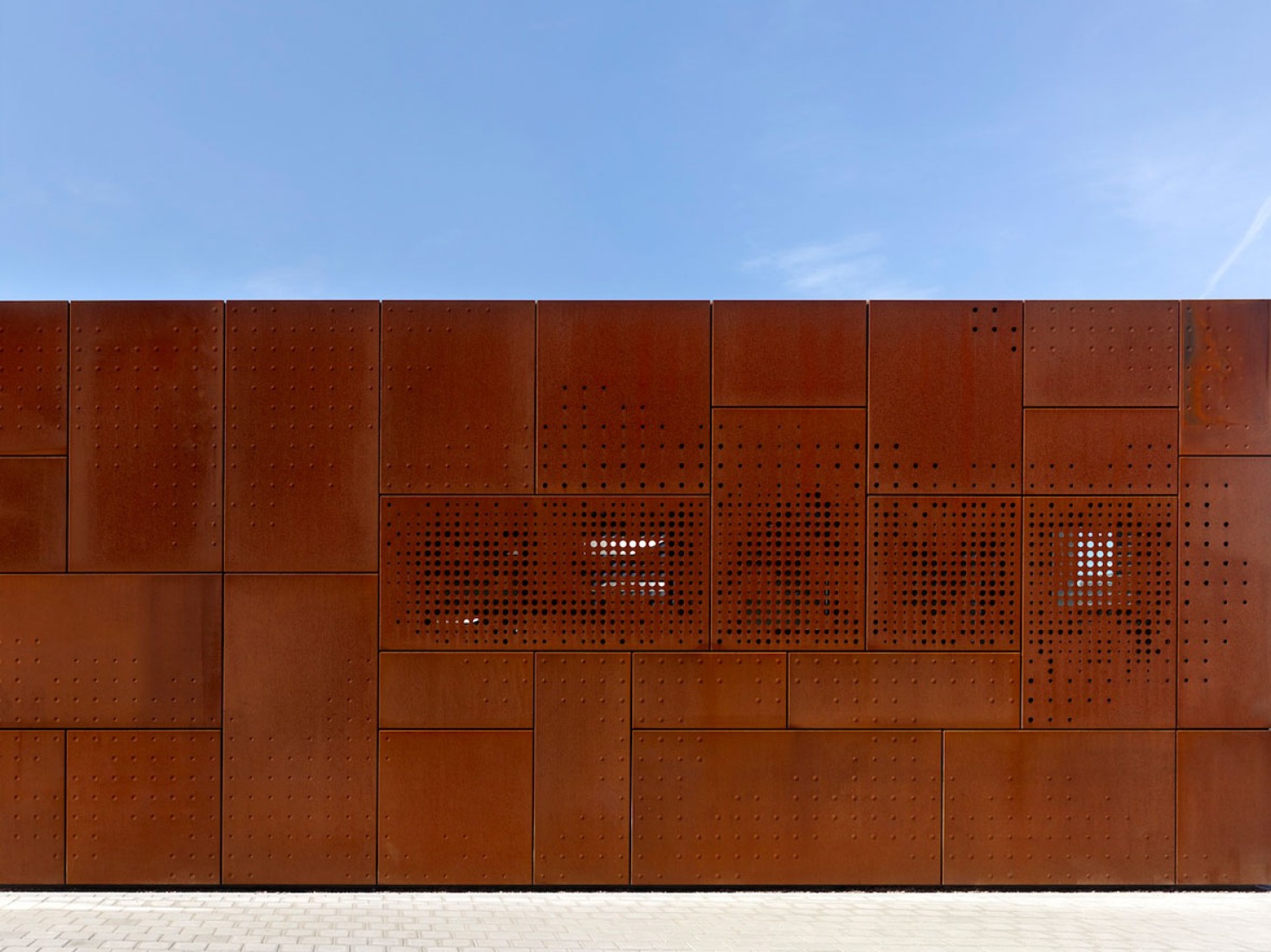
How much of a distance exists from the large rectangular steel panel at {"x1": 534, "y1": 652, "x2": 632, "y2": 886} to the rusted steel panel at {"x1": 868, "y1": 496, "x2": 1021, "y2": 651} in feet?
6.77

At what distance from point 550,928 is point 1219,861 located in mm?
4907

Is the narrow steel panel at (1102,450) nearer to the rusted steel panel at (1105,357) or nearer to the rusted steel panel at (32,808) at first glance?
the rusted steel panel at (1105,357)

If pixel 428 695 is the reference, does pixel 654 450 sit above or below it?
above

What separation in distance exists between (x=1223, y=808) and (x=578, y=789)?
4.74 meters

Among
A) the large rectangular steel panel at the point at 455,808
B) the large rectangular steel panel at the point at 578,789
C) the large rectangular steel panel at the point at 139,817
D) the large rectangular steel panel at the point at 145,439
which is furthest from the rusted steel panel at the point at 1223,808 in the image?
the large rectangular steel panel at the point at 145,439

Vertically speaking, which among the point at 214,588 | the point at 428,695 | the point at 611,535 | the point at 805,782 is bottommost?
the point at 805,782

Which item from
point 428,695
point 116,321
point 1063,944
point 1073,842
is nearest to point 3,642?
point 116,321

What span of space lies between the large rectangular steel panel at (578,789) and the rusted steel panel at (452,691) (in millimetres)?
143

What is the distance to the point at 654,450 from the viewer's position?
589 cm

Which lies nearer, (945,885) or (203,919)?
(203,919)

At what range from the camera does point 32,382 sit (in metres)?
5.83

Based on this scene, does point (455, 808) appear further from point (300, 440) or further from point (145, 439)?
point (145, 439)

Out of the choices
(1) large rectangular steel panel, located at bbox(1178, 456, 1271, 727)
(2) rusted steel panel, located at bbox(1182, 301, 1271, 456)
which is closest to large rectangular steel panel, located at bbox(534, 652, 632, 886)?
(1) large rectangular steel panel, located at bbox(1178, 456, 1271, 727)

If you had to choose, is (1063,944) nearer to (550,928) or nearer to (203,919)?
(550,928)
